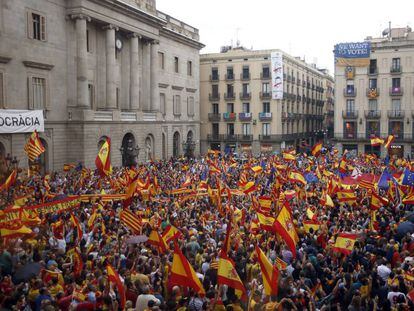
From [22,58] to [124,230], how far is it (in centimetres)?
2056

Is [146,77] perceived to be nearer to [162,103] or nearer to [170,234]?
[162,103]

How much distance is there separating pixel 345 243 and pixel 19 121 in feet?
79.6

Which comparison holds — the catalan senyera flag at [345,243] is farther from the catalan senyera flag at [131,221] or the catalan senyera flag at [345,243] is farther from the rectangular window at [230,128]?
the rectangular window at [230,128]

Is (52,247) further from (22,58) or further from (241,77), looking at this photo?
(241,77)

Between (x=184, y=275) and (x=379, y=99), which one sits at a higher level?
(x=379, y=99)

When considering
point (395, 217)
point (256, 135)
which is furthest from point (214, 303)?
point (256, 135)

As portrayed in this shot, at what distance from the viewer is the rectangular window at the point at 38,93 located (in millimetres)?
32109

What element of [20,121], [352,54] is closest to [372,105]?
[352,54]

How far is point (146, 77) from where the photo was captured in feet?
148

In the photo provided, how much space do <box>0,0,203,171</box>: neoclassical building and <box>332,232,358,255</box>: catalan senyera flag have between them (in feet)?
78.3

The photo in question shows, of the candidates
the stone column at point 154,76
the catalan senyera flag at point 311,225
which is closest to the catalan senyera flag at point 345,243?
the catalan senyera flag at point 311,225

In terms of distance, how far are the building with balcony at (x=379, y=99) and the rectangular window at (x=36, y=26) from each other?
35375mm

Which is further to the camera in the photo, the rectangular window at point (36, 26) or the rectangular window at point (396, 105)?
the rectangular window at point (396, 105)

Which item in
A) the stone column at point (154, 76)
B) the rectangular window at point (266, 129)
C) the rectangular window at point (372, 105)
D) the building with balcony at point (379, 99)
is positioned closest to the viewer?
the stone column at point (154, 76)
